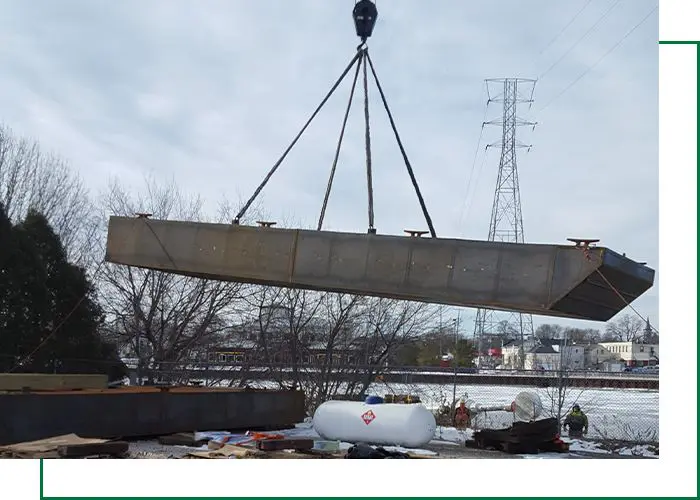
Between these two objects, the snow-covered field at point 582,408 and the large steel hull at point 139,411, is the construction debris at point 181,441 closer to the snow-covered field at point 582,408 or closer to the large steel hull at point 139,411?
the large steel hull at point 139,411

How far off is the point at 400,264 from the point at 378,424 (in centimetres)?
320

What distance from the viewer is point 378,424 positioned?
1323cm

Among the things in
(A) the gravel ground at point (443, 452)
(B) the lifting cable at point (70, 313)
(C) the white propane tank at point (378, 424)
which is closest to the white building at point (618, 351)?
(B) the lifting cable at point (70, 313)

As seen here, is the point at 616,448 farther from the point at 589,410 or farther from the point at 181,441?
the point at 181,441

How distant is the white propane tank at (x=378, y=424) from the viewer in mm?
13016

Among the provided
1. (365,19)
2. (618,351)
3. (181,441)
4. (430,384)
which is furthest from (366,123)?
(618,351)

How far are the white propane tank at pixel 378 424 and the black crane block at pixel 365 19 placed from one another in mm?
6913

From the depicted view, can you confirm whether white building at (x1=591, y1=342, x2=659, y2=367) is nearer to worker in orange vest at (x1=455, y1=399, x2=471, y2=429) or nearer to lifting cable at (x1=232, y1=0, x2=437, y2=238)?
worker in orange vest at (x1=455, y1=399, x2=471, y2=429)

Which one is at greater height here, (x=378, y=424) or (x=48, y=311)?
(x=48, y=311)

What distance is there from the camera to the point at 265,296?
2377cm

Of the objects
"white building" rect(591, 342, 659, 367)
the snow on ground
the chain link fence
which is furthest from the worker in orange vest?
"white building" rect(591, 342, 659, 367)

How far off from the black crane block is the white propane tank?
6.91 metres

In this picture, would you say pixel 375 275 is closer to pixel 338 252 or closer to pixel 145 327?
pixel 338 252

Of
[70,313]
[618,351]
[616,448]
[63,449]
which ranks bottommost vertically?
[616,448]
